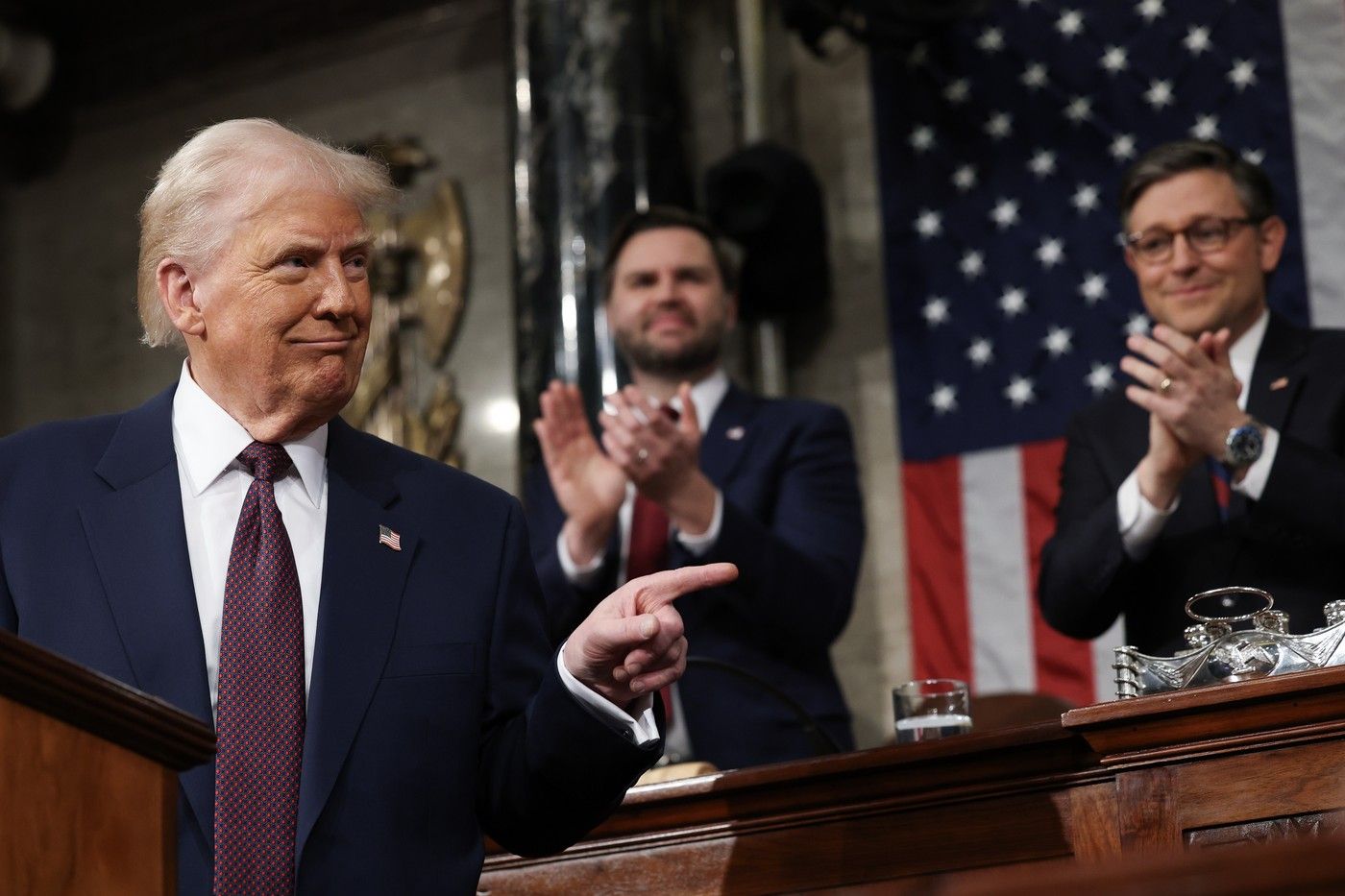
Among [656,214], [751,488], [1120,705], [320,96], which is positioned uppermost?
[320,96]

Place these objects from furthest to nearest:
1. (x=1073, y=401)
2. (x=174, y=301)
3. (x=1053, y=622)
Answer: (x=1073, y=401) < (x=1053, y=622) < (x=174, y=301)

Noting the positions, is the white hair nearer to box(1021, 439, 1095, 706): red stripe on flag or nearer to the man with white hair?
the man with white hair

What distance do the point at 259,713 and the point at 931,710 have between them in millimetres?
1158

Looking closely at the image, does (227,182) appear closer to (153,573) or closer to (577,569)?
(153,573)

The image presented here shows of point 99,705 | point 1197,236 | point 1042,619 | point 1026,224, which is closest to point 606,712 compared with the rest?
point 99,705

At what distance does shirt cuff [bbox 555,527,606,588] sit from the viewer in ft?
12.7

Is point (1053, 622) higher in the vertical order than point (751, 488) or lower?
lower

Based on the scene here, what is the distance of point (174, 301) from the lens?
2494 millimetres

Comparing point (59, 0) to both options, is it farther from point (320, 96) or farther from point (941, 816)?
point (941, 816)

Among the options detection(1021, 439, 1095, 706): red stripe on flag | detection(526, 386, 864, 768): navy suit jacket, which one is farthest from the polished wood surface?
detection(1021, 439, 1095, 706): red stripe on flag

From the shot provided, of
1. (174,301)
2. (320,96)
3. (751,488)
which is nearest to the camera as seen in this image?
(174,301)

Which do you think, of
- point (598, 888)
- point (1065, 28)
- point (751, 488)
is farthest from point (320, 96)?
point (598, 888)

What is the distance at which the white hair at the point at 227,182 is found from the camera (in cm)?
244

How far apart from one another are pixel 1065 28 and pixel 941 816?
387 cm
